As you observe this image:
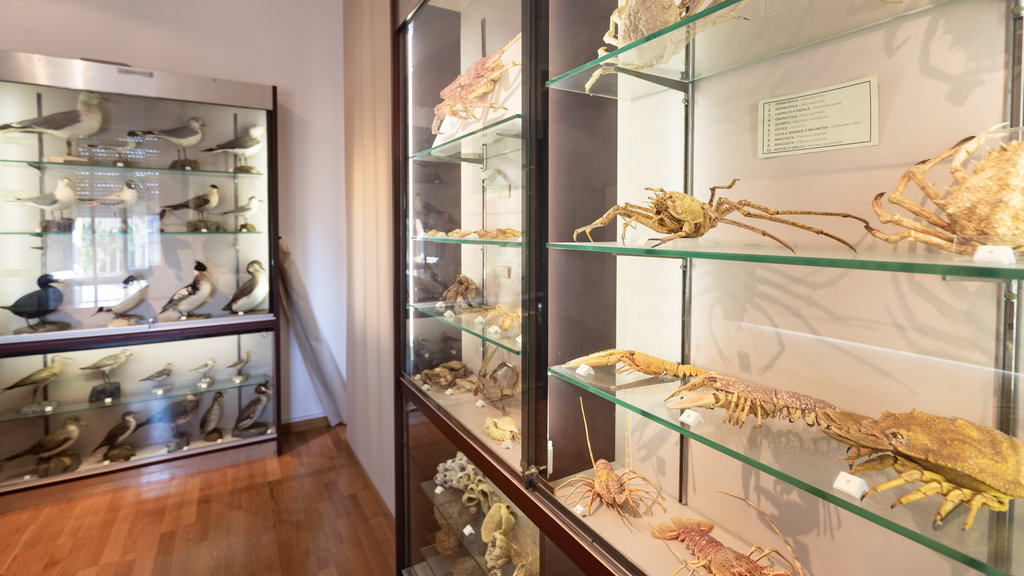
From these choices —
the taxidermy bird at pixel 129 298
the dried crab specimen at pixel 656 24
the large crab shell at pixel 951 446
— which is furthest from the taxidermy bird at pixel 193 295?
the large crab shell at pixel 951 446

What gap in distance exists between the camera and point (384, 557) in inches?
94.1

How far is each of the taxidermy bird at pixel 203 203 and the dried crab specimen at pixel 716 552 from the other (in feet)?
11.1

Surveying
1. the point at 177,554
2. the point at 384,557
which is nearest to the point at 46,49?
the point at 177,554

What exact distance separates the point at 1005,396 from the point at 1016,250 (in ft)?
0.83

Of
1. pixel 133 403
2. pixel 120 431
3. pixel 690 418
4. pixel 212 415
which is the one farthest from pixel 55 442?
pixel 690 418

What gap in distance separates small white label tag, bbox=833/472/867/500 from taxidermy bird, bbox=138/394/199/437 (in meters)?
3.67

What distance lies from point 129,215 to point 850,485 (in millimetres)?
3762

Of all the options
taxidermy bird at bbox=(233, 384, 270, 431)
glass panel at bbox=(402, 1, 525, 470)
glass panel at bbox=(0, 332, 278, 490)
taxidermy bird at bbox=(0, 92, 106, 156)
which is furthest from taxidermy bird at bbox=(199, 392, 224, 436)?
glass panel at bbox=(402, 1, 525, 470)

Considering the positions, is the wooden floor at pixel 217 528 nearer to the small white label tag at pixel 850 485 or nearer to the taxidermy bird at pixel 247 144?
the taxidermy bird at pixel 247 144

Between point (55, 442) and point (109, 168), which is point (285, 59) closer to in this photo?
point (109, 168)

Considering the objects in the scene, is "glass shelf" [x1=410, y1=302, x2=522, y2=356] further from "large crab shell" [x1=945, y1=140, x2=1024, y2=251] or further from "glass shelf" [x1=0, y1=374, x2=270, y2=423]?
"glass shelf" [x1=0, y1=374, x2=270, y2=423]

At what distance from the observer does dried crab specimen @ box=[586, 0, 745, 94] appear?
840 mm

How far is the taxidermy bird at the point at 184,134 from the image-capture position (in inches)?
121

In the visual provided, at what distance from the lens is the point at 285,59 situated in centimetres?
372
